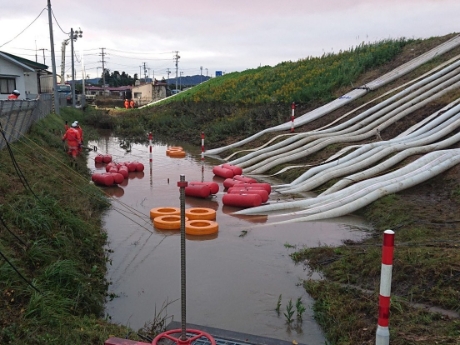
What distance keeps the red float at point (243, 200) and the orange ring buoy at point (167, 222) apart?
5.34 feet

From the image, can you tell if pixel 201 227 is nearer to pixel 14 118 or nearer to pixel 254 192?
pixel 254 192

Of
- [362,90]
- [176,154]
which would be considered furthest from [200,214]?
[362,90]

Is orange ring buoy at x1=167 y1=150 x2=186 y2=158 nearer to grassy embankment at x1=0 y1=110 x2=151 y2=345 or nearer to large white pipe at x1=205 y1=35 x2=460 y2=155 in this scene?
large white pipe at x1=205 y1=35 x2=460 y2=155

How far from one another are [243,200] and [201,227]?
75.2 inches

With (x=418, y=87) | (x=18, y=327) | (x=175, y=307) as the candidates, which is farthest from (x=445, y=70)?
(x=18, y=327)

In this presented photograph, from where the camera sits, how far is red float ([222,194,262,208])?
402 inches

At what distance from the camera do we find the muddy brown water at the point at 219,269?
17.9ft

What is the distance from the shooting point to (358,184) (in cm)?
1038

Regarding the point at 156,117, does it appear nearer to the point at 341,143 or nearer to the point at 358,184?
the point at 341,143

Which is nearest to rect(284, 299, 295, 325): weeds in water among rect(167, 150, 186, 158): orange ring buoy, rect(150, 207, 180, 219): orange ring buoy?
rect(150, 207, 180, 219): orange ring buoy

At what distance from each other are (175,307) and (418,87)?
15730 millimetres

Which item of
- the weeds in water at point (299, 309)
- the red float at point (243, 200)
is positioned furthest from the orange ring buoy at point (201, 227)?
the weeds in water at point (299, 309)

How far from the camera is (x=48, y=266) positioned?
539cm

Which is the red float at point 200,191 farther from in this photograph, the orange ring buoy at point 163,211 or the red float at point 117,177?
the red float at point 117,177
